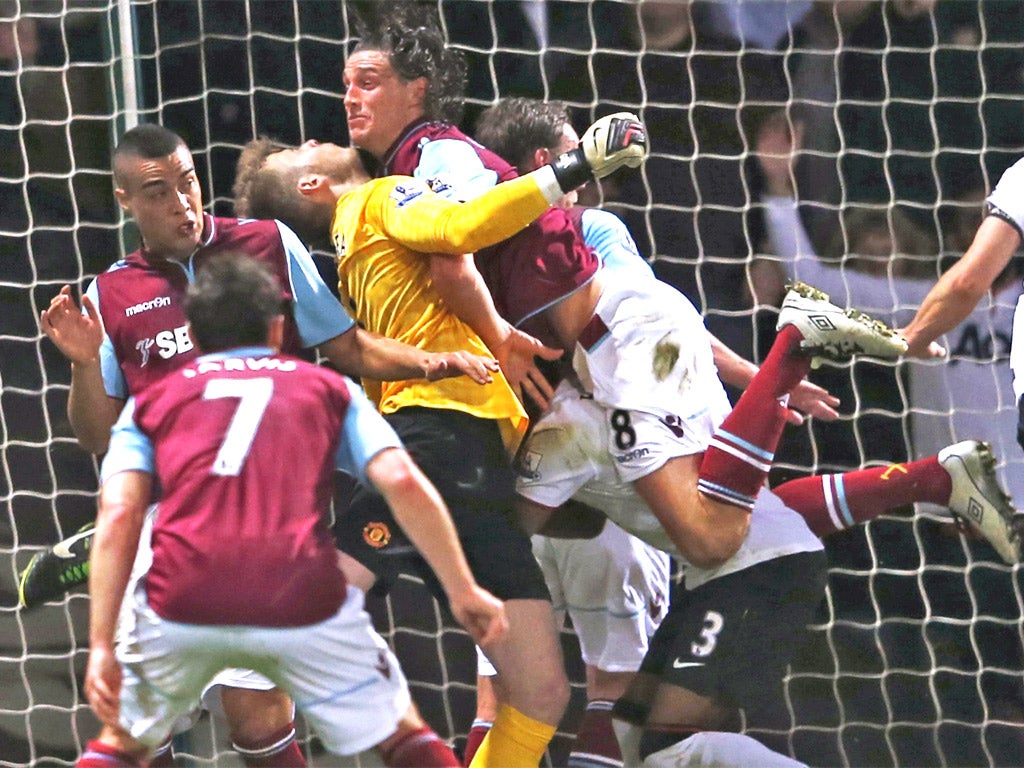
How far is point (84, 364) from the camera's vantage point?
140 inches

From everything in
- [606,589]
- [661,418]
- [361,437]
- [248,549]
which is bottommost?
[606,589]

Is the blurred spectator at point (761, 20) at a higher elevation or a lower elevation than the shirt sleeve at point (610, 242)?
higher

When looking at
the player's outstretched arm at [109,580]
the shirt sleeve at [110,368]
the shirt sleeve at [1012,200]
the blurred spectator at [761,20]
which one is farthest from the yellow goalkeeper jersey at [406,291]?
the blurred spectator at [761,20]

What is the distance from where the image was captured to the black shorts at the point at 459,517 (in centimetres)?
358

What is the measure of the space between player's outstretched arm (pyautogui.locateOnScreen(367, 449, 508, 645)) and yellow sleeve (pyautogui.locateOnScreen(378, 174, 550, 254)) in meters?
0.73

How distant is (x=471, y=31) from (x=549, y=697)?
2.07m

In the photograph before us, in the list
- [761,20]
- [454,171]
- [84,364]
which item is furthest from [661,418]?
[761,20]

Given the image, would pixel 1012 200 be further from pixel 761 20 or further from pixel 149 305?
pixel 149 305

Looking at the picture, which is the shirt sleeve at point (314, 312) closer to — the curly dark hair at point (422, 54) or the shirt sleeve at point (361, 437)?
the curly dark hair at point (422, 54)

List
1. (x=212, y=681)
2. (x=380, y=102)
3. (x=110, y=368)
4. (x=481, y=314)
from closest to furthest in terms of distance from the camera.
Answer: (x=212, y=681)
(x=481, y=314)
(x=110, y=368)
(x=380, y=102)

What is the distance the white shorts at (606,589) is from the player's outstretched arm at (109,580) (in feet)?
4.52

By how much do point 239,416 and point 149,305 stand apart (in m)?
0.86

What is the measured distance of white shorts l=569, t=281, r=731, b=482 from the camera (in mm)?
3719

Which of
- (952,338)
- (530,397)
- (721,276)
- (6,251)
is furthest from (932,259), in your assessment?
(6,251)
